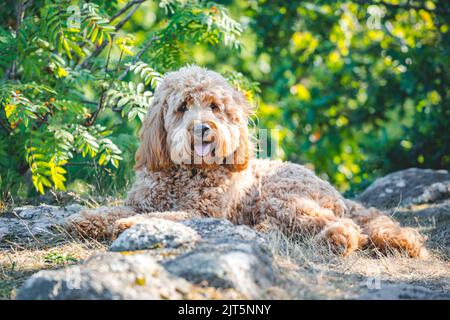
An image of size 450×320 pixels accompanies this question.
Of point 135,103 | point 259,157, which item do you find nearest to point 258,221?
point 259,157

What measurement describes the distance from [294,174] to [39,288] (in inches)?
130

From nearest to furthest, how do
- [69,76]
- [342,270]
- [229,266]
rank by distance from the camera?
[229,266] < [342,270] < [69,76]

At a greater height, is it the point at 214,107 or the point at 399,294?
the point at 214,107

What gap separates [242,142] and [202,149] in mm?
420

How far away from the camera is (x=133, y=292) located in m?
3.38

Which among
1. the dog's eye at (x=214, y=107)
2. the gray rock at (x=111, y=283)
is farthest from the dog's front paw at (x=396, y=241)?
the gray rock at (x=111, y=283)

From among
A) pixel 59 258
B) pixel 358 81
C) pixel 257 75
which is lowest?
pixel 59 258

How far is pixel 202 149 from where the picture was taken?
5406 millimetres

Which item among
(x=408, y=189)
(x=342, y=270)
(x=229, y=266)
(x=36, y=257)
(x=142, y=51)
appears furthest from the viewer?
(x=408, y=189)

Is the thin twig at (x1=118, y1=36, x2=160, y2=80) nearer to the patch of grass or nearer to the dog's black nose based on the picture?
the dog's black nose

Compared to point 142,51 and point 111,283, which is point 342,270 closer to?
point 111,283

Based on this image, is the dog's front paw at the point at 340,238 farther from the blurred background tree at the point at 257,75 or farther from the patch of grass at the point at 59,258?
the blurred background tree at the point at 257,75

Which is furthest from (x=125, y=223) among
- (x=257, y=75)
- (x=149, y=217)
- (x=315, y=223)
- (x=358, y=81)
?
(x=257, y=75)

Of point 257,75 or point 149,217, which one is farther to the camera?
point 257,75
